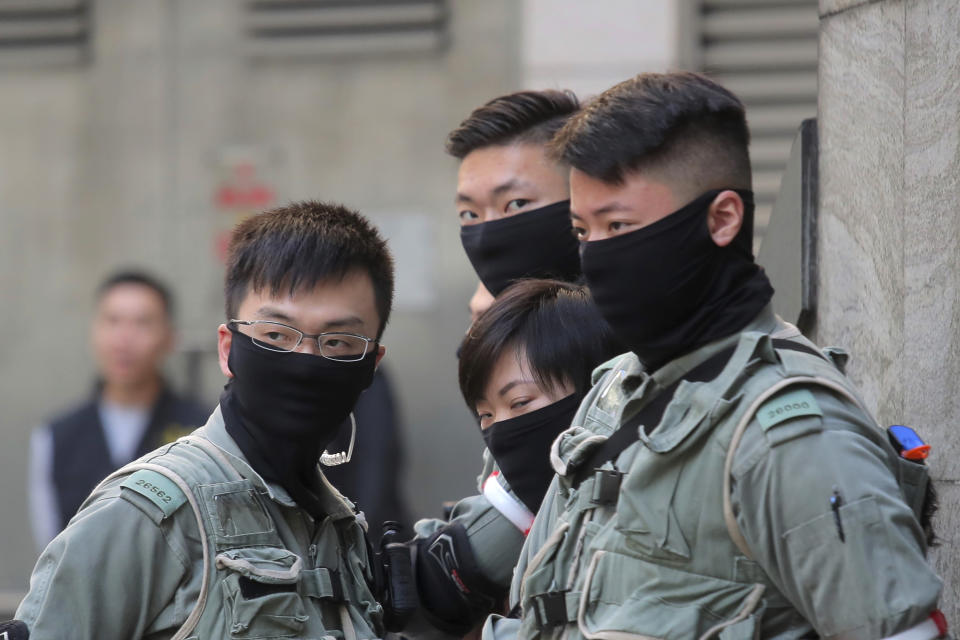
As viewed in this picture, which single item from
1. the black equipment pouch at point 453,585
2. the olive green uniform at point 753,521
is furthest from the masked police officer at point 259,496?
the olive green uniform at point 753,521

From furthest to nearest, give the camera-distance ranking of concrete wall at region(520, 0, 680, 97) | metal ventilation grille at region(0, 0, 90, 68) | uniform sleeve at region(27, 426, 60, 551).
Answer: metal ventilation grille at region(0, 0, 90, 68)
concrete wall at region(520, 0, 680, 97)
uniform sleeve at region(27, 426, 60, 551)

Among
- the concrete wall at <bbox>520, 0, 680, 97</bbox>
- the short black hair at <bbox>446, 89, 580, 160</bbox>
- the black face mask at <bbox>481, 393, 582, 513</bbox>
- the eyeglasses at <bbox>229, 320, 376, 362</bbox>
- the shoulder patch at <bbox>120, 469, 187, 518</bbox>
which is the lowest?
the black face mask at <bbox>481, 393, 582, 513</bbox>

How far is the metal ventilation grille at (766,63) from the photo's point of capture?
5.92 metres

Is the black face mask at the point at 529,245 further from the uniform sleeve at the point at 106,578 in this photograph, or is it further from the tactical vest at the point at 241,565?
the uniform sleeve at the point at 106,578

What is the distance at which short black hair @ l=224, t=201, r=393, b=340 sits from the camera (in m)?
2.27

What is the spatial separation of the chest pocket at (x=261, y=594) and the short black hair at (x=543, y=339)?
27.3 inches

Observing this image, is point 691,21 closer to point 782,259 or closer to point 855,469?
point 782,259

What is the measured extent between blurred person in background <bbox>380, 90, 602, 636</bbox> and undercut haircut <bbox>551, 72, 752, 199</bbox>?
743mm

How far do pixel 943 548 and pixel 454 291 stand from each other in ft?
12.4

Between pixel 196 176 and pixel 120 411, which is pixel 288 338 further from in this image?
pixel 196 176

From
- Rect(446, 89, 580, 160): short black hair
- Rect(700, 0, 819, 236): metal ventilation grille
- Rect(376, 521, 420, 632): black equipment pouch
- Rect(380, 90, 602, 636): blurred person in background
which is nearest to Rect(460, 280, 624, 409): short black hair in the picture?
Rect(380, 90, 602, 636): blurred person in background

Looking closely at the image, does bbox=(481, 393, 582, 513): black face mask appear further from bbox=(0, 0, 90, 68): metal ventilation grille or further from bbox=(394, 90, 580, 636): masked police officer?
bbox=(0, 0, 90, 68): metal ventilation grille

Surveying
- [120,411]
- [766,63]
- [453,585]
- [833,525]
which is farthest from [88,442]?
[833,525]

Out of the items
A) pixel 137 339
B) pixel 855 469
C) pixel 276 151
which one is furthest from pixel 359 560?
pixel 276 151
